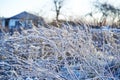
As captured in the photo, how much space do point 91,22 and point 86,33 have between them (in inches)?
46.5

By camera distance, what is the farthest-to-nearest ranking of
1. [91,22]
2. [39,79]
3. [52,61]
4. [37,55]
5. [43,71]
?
[91,22]
[37,55]
[52,61]
[39,79]
[43,71]

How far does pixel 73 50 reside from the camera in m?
4.55

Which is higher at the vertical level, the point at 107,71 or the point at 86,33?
the point at 86,33

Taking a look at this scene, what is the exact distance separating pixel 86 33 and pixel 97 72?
113 centimetres

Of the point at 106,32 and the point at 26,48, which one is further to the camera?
the point at 26,48

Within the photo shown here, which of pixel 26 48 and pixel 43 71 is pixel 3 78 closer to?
pixel 26 48

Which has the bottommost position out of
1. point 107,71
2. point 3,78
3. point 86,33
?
point 3,78

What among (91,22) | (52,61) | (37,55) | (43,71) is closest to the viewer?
(43,71)

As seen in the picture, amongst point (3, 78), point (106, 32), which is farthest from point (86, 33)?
point (3, 78)

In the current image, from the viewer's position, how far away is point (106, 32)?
5.09 m

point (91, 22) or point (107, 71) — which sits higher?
point (91, 22)

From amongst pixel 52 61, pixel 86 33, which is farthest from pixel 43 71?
pixel 86 33

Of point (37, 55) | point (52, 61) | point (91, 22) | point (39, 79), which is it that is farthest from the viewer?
point (91, 22)

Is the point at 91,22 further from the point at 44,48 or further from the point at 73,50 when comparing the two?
the point at 73,50
